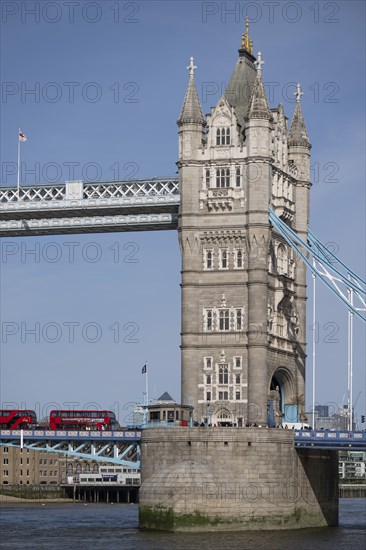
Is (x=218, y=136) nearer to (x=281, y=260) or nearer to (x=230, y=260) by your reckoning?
(x=230, y=260)

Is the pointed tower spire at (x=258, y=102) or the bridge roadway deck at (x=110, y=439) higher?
the pointed tower spire at (x=258, y=102)

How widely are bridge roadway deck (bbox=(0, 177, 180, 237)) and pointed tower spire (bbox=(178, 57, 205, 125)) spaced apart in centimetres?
561

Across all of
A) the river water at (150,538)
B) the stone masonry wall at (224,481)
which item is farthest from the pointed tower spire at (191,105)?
the river water at (150,538)

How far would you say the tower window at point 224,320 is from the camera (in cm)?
11700

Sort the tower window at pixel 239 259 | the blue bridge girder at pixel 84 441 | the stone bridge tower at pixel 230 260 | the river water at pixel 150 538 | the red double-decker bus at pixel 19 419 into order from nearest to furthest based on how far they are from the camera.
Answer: the river water at pixel 150 538 < the stone bridge tower at pixel 230 260 < the tower window at pixel 239 259 < the blue bridge girder at pixel 84 441 < the red double-decker bus at pixel 19 419

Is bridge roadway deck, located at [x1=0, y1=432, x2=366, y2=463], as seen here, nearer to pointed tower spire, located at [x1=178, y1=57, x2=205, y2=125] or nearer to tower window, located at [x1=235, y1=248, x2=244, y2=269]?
tower window, located at [x1=235, y1=248, x2=244, y2=269]

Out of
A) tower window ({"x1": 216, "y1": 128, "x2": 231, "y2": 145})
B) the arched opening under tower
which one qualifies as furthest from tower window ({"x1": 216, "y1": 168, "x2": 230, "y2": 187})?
the arched opening under tower

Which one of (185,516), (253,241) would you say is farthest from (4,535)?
(253,241)

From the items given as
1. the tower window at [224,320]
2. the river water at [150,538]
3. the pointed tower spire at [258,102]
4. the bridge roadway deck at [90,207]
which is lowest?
the river water at [150,538]

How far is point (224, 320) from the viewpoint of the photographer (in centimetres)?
11706

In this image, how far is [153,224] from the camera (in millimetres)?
122875

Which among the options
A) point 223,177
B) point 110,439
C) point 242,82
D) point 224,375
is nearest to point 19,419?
point 110,439

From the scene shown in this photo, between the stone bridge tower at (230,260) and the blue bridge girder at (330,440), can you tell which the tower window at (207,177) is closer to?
the stone bridge tower at (230,260)

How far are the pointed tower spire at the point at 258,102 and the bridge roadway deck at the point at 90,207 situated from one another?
9.50 m
